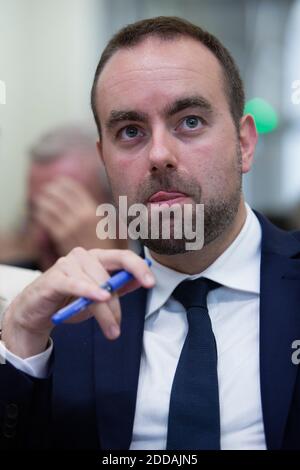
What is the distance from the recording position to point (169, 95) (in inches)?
33.6

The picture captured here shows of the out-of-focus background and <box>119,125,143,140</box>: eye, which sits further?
the out-of-focus background

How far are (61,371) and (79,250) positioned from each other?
21cm

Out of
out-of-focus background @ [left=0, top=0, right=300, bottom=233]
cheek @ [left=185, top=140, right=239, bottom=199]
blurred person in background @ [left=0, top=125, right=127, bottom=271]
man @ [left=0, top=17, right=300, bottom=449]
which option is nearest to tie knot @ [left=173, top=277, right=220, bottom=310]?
man @ [left=0, top=17, right=300, bottom=449]

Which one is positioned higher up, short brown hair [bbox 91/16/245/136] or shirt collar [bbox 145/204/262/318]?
short brown hair [bbox 91/16/245/136]

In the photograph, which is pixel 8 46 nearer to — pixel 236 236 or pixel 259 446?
pixel 236 236

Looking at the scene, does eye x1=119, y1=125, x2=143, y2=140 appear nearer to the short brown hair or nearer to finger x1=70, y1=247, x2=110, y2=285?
the short brown hair

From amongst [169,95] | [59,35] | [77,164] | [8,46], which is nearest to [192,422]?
[169,95]

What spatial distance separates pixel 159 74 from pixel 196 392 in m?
0.43

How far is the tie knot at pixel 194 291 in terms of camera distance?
884 millimetres

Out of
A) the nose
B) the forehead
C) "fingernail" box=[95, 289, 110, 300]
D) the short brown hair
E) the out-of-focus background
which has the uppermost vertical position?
the out-of-focus background

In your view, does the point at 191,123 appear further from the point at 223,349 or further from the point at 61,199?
the point at 61,199

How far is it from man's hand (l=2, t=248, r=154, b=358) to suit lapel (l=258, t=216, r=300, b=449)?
0.72ft

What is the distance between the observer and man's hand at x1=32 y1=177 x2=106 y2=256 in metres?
1.37

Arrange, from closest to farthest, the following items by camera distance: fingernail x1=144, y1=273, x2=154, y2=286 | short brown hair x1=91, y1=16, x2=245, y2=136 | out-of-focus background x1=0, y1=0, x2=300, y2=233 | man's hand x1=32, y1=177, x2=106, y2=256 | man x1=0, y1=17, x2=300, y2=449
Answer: fingernail x1=144, y1=273, x2=154, y2=286 → man x1=0, y1=17, x2=300, y2=449 → short brown hair x1=91, y1=16, x2=245, y2=136 → man's hand x1=32, y1=177, x2=106, y2=256 → out-of-focus background x1=0, y1=0, x2=300, y2=233
